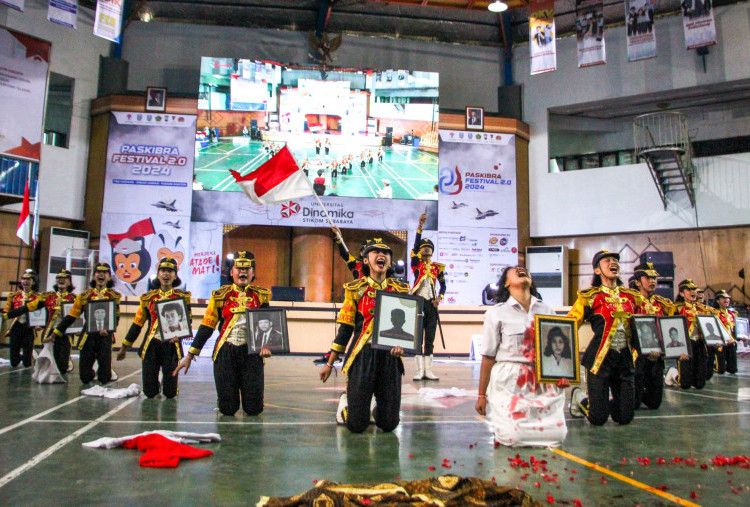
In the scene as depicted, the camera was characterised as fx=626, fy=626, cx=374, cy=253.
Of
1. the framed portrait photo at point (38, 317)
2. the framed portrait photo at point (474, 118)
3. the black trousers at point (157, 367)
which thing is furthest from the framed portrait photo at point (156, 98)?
the black trousers at point (157, 367)

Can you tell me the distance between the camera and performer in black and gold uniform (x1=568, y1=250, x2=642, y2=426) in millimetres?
5910

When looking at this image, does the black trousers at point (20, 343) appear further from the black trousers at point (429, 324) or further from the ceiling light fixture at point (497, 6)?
the ceiling light fixture at point (497, 6)

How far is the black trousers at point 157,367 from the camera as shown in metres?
7.51

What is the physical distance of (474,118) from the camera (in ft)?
64.3

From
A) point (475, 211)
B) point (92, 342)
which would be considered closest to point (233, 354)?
point (92, 342)

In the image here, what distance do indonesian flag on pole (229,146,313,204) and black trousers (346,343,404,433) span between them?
12.0ft

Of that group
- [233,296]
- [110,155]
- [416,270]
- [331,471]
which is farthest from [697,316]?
[110,155]

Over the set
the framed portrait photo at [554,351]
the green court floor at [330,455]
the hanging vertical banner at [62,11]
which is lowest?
the green court floor at [330,455]

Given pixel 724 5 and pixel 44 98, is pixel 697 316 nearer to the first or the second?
pixel 724 5

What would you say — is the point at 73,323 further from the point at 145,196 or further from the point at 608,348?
the point at 145,196

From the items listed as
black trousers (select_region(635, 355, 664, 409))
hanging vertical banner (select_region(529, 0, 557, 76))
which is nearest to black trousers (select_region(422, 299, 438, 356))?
black trousers (select_region(635, 355, 664, 409))

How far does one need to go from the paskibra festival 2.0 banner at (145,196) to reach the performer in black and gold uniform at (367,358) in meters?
13.1

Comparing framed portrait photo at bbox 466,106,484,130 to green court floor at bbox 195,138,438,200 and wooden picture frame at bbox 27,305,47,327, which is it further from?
wooden picture frame at bbox 27,305,47,327

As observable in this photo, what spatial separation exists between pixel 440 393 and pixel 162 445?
14.3ft
